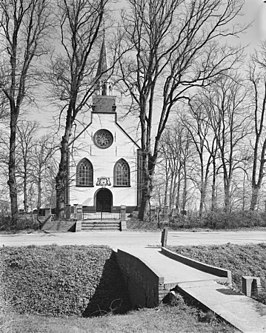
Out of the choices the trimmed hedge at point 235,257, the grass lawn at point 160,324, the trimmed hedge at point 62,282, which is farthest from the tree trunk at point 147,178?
the grass lawn at point 160,324

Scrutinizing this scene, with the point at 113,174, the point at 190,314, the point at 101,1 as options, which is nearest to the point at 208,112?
the point at 113,174

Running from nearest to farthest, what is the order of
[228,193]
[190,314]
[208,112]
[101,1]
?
[190,314], [101,1], [228,193], [208,112]

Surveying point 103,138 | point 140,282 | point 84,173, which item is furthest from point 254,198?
point 103,138

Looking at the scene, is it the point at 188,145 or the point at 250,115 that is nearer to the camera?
the point at 250,115

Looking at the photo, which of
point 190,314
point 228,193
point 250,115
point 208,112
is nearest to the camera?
point 190,314

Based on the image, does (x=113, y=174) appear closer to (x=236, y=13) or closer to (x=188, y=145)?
(x=188, y=145)

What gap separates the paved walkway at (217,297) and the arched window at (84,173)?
29.6 metres

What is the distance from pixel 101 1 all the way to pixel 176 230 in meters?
14.0

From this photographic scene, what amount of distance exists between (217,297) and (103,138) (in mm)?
34802

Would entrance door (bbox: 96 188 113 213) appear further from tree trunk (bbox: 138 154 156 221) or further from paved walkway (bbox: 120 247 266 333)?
paved walkway (bbox: 120 247 266 333)

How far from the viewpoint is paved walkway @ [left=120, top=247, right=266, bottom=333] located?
5.47 m

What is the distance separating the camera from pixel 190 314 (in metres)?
6.29

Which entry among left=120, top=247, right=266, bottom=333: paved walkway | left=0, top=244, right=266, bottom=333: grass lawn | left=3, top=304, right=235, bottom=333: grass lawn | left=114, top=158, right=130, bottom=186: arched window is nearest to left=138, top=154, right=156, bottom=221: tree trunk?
left=0, top=244, right=266, bottom=333: grass lawn

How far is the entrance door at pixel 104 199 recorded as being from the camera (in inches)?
1559
